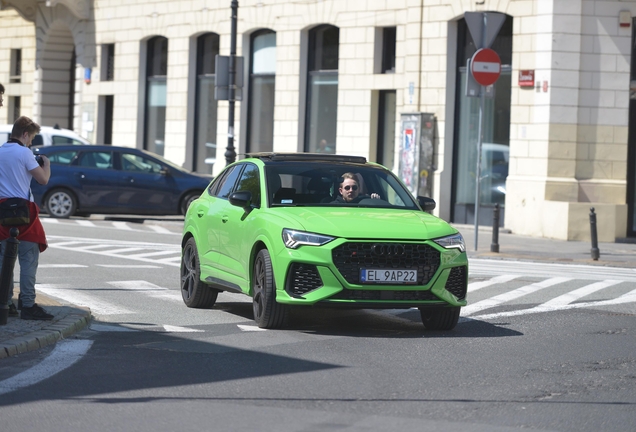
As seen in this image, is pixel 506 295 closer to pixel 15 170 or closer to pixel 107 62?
pixel 15 170

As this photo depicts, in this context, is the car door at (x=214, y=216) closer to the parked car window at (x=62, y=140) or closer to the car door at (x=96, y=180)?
the car door at (x=96, y=180)

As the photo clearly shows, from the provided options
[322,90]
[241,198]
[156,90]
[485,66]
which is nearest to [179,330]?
[241,198]

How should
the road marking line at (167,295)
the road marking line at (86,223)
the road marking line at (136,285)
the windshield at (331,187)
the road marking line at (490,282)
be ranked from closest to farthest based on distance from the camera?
1. the windshield at (331,187)
2. the road marking line at (167,295)
3. the road marking line at (136,285)
4. the road marking line at (490,282)
5. the road marking line at (86,223)

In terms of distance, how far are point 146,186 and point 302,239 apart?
53.1ft

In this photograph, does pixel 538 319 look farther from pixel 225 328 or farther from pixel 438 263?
pixel 225 328

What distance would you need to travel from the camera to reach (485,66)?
826 inches

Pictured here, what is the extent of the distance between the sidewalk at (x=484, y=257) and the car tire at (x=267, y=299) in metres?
1.50

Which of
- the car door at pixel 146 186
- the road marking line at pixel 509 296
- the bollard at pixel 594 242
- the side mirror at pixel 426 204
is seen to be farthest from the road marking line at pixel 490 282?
the car door at pixel 146 186

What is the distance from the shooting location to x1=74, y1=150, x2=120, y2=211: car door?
2617 cm

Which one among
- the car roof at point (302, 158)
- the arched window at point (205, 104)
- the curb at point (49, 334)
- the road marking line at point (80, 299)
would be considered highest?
the arched window at point (205, 104)

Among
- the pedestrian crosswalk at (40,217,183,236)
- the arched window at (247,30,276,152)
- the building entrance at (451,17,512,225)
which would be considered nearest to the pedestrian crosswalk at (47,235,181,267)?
the pedestrian crosswalk at (40,217,183,236)

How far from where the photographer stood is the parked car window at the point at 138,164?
26.4 m

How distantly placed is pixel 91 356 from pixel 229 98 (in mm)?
18916

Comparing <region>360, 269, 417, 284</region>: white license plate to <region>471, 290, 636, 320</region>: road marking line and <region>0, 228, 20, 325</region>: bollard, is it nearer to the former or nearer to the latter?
<region>471, 290, 636, 320</region>: road marking line
